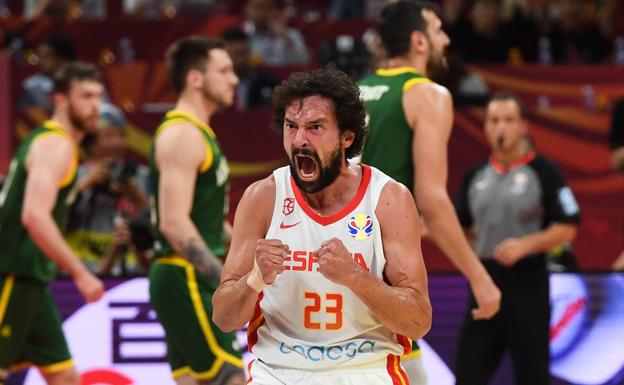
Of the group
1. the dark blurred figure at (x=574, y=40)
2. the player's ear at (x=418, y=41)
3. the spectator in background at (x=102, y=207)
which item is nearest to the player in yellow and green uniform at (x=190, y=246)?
the player's ear at (x=418, y=41)

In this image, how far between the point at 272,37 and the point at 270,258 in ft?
27.6

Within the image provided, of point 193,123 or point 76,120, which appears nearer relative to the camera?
point 193,123

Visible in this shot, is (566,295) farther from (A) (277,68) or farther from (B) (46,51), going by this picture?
(B) (46,51)

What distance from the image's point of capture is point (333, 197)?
4098 mm

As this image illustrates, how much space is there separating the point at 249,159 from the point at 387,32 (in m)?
4.31

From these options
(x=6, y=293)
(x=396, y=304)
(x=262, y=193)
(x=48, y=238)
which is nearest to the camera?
(x=396, y=304)

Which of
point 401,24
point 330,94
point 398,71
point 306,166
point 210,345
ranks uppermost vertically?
point 401,24

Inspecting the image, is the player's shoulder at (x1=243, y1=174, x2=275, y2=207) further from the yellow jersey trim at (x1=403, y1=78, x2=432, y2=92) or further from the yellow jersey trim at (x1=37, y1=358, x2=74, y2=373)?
the yellow jersey trim at (x1=37, y1=358, x2=74, y2=373)

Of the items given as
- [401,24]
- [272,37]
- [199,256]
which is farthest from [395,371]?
[272,37]

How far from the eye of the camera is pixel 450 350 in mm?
7582

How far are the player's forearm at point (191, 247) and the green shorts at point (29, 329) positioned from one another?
4.28 feet

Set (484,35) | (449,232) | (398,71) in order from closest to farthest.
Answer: (449,232)
(398,71)
(484,35)

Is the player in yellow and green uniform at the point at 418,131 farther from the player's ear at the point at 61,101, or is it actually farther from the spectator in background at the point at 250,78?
the spectator in background at the point at 250,78

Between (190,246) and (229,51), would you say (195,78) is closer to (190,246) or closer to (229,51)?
(190,246)
